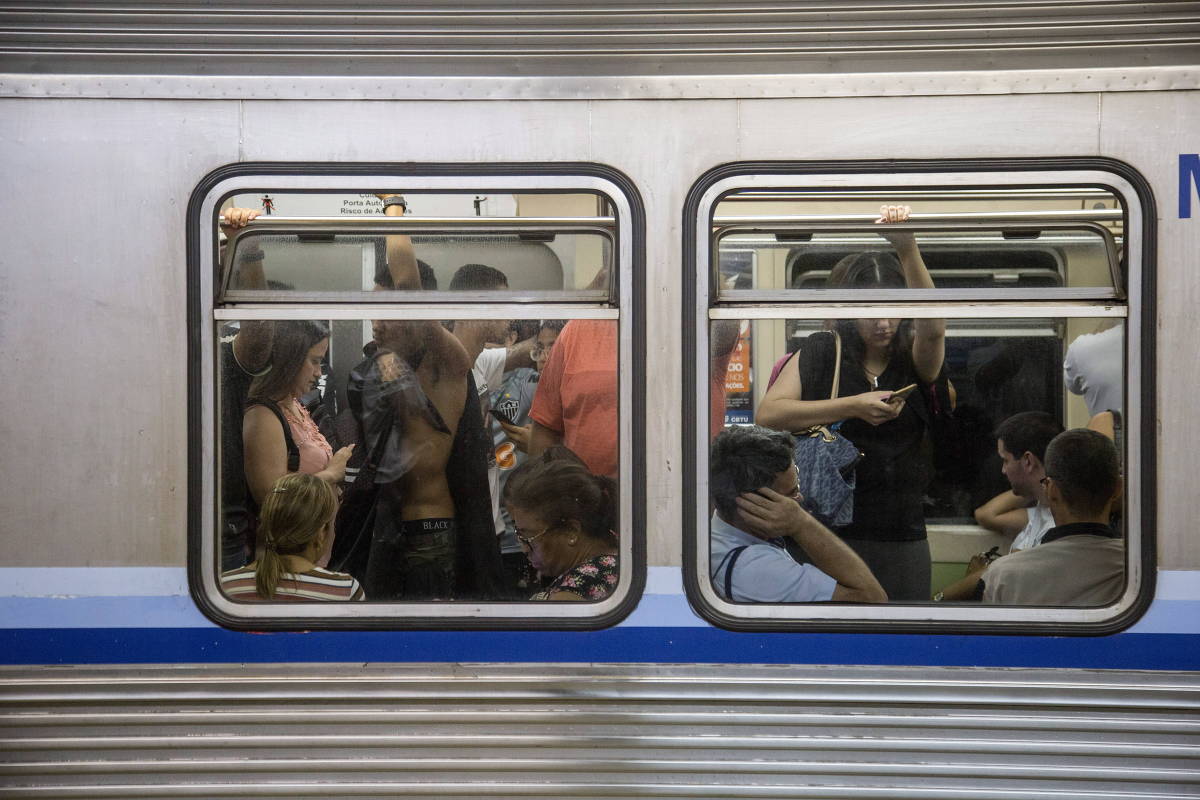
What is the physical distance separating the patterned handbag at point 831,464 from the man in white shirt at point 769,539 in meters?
0.03

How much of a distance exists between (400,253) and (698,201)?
79 centimetres

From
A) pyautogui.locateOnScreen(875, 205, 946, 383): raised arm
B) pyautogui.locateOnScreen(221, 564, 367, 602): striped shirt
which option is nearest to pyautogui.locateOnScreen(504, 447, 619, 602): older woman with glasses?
pyautogui.locateOnScreen(221, 564, 367, 602): striped shirt

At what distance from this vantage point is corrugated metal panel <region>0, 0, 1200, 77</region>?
2322 mm

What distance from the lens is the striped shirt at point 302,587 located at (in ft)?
8.00

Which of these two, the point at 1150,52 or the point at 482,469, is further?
the point at 482,469

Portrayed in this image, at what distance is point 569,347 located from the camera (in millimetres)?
2410

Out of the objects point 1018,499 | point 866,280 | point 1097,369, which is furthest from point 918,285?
point 1018,499

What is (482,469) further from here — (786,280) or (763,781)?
(763,781)

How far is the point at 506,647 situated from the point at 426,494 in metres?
0.46

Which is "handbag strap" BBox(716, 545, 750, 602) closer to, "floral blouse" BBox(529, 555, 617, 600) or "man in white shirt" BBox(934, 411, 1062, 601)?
"floral blouse" BBox(529, 555, 617, 600)

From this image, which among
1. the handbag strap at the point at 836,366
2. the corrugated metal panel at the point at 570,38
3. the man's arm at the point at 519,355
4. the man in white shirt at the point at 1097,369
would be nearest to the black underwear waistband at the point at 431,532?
the man's arm at the point at 519,355

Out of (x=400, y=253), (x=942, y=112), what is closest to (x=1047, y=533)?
(x=942, y=112)

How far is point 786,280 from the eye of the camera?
2379 mm

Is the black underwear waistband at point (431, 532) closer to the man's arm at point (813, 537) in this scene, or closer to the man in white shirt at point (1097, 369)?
the man's arm at point (813, 537)
